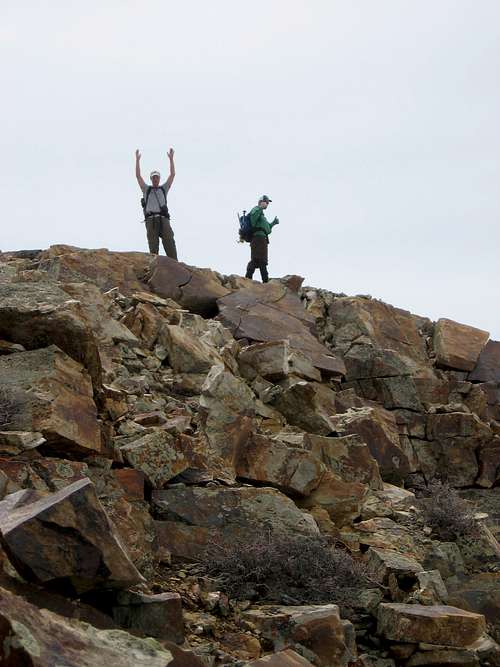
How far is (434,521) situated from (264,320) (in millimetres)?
6256

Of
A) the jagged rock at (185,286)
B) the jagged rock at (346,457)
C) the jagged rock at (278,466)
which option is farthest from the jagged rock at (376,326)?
the jagged rock at (278,466)

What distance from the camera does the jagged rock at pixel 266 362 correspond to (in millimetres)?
13680

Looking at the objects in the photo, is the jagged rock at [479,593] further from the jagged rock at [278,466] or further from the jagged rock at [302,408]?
the jagged rock at [302,408]

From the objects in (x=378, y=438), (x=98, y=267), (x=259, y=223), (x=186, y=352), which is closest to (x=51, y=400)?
(x=186, y=352)

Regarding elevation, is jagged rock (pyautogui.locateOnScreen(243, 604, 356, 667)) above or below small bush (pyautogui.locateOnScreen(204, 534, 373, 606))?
below

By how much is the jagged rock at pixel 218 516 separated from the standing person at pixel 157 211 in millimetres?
9818

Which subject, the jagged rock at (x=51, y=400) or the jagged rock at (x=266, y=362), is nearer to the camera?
the jagged rock at (x=51, y=400)

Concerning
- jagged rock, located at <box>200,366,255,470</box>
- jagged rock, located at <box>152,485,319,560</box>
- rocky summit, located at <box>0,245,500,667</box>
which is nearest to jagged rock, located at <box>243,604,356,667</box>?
rocky summit, located at <box>0,245,500,667</box>

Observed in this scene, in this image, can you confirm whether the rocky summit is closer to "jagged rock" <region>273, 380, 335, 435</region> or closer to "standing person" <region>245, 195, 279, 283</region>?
"jagged rock" <region>273, 380, 335, 435</region>

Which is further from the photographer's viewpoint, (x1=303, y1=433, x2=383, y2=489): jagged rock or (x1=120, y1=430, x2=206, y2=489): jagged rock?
(x1=303, y1=433, x2=383, y2=489): jagged rock

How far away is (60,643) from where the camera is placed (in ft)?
13.5

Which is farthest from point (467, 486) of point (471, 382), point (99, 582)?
point (99, 582)

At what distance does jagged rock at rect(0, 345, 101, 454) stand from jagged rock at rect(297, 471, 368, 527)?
11.7 ft

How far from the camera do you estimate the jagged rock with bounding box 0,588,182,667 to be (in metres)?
3.67
